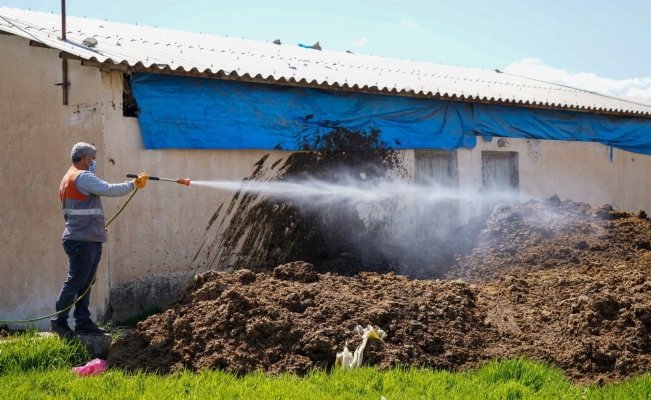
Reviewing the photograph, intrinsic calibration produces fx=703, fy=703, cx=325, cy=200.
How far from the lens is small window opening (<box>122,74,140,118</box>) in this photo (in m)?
8.93

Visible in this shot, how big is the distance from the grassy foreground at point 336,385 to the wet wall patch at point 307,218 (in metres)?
3.81

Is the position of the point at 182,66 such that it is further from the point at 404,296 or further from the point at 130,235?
the point at 404,296

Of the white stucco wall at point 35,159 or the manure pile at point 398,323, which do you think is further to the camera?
the white stucco wall at point 35,159

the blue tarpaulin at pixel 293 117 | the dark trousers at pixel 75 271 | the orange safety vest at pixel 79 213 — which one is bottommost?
the dark trousers at pixel 75 271

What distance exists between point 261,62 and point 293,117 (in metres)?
1.72

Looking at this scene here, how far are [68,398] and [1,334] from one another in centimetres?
341

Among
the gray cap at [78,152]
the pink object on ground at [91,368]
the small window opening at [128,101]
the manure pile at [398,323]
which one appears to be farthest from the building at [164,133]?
the pink object on ground at [91,368]

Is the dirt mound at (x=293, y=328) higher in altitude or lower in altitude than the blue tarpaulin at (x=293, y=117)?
lower

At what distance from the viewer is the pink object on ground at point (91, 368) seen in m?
6.20

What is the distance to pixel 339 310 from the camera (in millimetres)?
A: 6758

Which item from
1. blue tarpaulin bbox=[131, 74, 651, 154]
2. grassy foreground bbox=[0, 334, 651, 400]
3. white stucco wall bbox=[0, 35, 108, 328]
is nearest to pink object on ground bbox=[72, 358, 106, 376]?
grassy foreground bbox=[0, 334, 651, 400]

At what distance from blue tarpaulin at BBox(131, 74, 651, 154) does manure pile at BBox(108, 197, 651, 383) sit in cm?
255

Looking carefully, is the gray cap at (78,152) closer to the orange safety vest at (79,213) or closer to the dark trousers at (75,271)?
the orange safety vest at (79,213)

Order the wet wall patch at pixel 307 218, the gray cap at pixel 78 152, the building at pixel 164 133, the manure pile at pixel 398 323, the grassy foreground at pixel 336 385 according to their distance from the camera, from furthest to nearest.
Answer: the wet wall patch at pixel 307 218, the building at pixel 164 133, the gray cap at pixel 78 152, the manure pile at pixel 398 323, the grassy foreground at pixel 336 385
